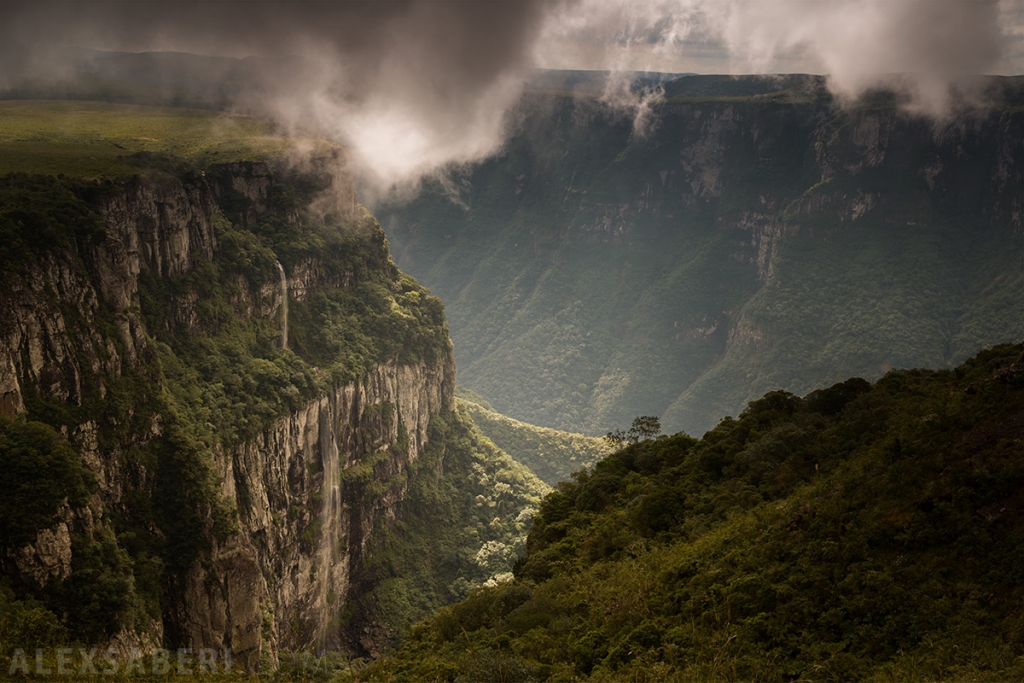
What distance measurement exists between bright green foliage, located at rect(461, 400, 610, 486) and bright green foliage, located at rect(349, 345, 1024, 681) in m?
75.4

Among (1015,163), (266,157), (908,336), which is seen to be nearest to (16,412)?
(266,157)

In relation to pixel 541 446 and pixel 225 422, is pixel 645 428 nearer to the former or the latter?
pixel 225 422

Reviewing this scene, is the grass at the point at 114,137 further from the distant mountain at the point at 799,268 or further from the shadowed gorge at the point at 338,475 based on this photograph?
the distant mountain at the point at 799,268

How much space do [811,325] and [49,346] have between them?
5585 inches

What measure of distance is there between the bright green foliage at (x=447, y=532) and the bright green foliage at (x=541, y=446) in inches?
703

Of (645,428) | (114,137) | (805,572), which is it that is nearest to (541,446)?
(114,137)

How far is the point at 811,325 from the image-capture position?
506ft

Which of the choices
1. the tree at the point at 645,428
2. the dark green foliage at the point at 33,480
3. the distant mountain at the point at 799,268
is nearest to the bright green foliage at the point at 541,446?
the distant mountain at the point at 799,268

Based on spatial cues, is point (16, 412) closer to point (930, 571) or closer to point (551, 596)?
point (551, 596)

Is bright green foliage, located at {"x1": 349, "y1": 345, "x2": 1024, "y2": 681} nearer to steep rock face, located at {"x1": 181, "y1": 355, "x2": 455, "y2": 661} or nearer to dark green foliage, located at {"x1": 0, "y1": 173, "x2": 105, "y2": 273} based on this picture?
steep rock face, located at {"x1": 181, "y1": 355, "x2": 455, "y2": 661}

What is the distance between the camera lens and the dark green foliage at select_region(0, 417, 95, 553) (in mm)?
28516

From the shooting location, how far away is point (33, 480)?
29625 mm

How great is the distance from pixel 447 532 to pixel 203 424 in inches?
1213

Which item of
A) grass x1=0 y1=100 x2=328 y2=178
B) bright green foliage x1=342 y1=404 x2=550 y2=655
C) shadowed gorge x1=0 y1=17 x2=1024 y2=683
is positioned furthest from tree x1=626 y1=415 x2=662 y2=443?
grass x1=0 y1=100 x2=328 y2=178
